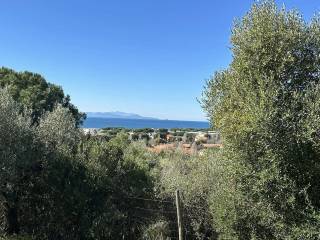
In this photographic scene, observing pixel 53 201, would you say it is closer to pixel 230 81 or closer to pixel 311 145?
pixel 230 81

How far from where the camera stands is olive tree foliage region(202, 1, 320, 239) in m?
12.4

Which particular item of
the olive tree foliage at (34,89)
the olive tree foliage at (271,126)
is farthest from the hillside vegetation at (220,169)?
the olive tree foliage at (34,89)

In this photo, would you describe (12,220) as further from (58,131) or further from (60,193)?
(58,131)

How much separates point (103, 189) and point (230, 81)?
7.19m

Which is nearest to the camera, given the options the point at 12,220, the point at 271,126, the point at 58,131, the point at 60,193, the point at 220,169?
the point at 271,126

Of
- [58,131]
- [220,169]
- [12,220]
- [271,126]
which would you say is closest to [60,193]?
[12,220]

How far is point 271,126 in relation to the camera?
12.4 m

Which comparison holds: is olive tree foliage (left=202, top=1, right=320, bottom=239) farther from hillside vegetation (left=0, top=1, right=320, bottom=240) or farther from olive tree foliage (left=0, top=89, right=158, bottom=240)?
olive tree foliage (left=0, top=89, right=158, bottom=240)

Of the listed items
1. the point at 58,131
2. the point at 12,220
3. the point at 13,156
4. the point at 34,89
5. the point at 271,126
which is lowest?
the point at 12,220

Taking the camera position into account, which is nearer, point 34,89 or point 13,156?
point 13,156

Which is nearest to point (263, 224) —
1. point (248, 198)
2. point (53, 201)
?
point (248, 198)

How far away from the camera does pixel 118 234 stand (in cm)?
1725

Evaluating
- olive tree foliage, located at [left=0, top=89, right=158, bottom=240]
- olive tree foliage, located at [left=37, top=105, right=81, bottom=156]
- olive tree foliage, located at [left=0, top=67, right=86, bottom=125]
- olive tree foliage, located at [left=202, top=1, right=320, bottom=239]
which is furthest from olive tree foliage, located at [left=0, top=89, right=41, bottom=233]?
olive tree foliage, located at [left=0, top=67, right=86, bottom=125]

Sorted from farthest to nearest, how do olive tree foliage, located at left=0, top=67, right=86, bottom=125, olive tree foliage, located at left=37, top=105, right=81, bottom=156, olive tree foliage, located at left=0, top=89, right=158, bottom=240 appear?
olive tree foliage, located at left=0, top=67, right=86, bottom=125 < olive tree foliage, located at left=37, top=105, right=81, bottom=156 < olive tree foliage, located at left=0, top=89, right=158, bottom=240
